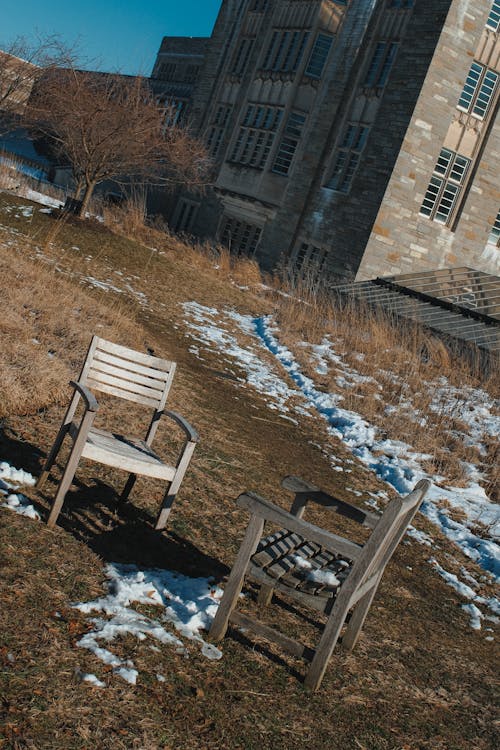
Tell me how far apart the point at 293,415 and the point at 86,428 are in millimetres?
6170

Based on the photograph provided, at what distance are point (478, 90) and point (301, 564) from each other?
22.9 meters

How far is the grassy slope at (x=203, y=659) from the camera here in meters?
3.25

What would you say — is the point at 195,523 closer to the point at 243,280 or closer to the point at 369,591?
the point at 369,591

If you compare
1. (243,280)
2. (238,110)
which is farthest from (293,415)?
(238,110)

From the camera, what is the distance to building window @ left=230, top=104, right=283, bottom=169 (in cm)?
2761

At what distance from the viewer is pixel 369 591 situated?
464cm

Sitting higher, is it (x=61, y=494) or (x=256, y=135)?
(x=256, y=135)

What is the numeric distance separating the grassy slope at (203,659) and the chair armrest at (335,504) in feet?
2.60

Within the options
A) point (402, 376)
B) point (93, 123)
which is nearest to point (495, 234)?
point (93, 123)

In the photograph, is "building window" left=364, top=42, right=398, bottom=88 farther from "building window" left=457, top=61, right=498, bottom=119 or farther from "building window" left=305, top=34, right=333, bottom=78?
"building window" left=457, top=61, right=498, bottom=119

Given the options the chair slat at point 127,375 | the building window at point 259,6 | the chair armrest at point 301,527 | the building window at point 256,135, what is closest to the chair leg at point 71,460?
the chair slat at point 127,375

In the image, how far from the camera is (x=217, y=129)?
31031 millimetres

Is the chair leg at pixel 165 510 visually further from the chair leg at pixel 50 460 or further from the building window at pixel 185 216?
the building window at pixel 185 216

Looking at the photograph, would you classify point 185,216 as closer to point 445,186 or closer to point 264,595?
point 445,186
